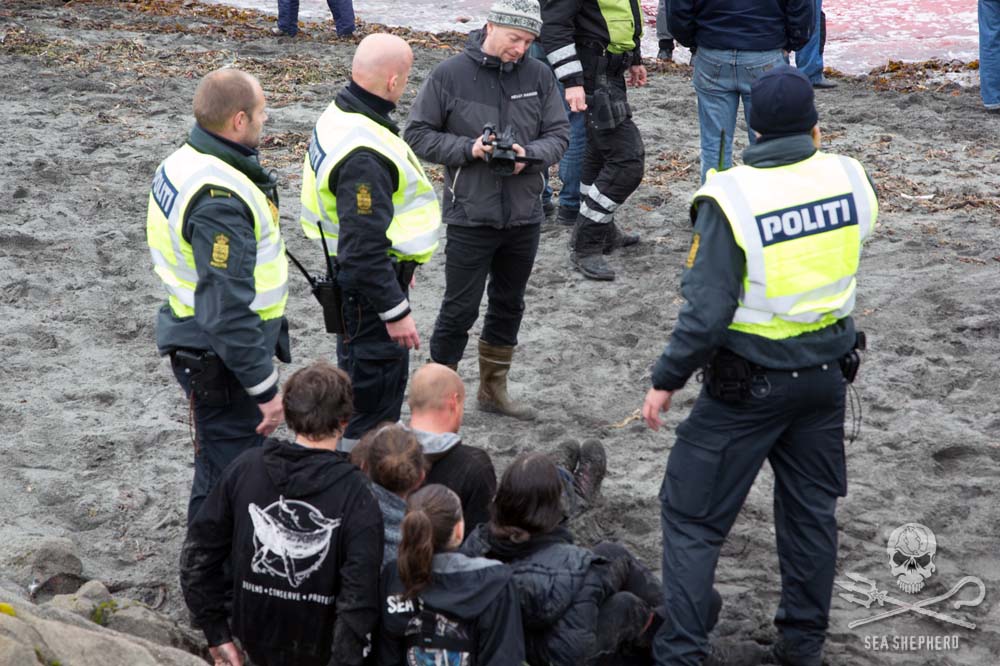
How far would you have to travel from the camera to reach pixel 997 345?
262 inches

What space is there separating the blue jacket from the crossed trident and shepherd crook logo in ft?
12.7

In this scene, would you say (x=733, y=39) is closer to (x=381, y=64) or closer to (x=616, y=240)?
(x=616, y=240)

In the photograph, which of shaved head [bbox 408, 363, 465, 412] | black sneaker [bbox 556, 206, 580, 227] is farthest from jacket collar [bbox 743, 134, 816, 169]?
black sneaker [bbox 556, 206, 580, 227]

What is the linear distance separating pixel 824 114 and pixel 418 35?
5.58 metres

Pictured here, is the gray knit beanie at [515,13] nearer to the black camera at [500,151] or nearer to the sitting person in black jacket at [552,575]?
the black camera at [500,151]

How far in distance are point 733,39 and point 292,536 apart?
17.6 feet

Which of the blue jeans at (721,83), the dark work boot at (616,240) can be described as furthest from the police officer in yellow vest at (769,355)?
the dark work boot at (616,240)

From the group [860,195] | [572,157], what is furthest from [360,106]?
[572,157]

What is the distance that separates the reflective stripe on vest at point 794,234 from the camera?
381cm

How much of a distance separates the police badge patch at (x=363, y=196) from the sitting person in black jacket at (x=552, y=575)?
4.70ft

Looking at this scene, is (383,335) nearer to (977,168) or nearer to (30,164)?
(30,164)

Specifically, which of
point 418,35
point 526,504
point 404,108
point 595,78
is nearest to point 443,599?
point 526,504

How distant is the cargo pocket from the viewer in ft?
13.1

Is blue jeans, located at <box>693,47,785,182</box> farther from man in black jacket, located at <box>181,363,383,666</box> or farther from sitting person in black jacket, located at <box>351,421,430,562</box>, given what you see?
man in black jacket, located at <box>181,363,383,666</box>
